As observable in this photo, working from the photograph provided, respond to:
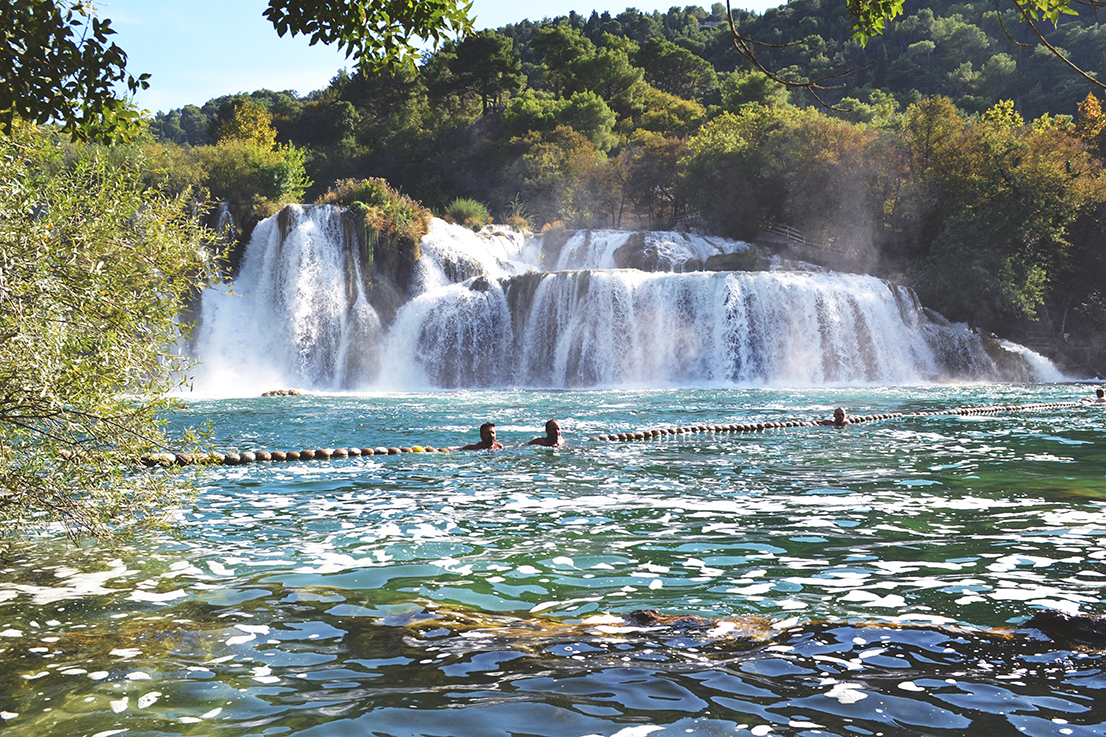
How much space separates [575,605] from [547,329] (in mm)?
27064

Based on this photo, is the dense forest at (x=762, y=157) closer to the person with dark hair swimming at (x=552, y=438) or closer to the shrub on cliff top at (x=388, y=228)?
the shrub on cliff top at (x=388, y=228)

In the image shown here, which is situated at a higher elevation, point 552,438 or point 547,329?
point 547,329

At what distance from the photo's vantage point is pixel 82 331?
544 centimetres

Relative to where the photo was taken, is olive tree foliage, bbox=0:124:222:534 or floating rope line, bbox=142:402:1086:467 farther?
floating rope line, bbox=142:402:1086:467

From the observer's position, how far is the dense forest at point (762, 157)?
128 ft

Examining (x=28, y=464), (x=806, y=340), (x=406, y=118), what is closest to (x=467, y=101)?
(x=406, y=118)

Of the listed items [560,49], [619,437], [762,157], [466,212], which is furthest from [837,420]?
[560,49]

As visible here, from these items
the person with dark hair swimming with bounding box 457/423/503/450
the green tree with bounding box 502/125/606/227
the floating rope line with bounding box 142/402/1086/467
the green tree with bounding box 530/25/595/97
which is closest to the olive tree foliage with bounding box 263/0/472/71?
the floating rope line with bounding box 142/402/1086/467

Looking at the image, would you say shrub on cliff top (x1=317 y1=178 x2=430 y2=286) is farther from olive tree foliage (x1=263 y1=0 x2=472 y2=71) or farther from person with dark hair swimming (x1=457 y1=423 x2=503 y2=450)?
olive tree foliage (x1=263 y1=0 x2=472 y2=71)

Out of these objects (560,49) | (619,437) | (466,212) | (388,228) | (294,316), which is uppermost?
(560,49)

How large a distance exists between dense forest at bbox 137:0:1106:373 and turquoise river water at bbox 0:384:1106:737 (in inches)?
680

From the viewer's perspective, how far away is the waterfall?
104 feet

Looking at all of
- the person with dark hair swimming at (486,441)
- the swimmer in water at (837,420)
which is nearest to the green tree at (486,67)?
the swimmer in water at (837,420)

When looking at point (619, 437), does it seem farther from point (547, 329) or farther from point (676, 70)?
point (676, 70)
